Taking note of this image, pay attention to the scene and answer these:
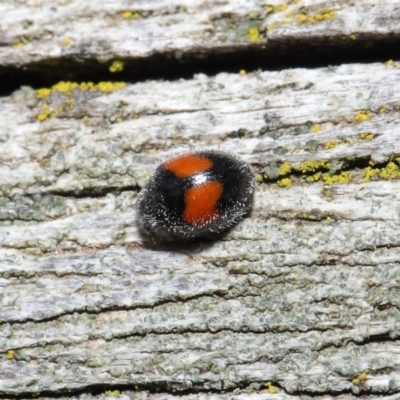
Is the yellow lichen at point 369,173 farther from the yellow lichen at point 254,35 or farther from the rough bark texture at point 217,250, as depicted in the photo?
the yellow lichen at point 254,35

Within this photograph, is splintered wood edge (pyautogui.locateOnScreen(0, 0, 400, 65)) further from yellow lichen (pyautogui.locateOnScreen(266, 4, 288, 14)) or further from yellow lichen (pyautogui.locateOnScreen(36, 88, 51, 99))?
yellow lichen (pyautogui.locateOnScreen(36, 88, 51, 99))

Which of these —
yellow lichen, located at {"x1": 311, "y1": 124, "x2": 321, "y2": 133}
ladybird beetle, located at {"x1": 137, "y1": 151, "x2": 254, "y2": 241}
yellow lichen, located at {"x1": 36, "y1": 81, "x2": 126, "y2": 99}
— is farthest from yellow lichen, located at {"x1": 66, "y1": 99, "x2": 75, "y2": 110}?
yellow lichen, located at {"x1": 311, "y1": 124, "x2": 321, "y2": 133}

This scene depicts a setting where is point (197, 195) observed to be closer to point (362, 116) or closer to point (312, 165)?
point (312, 165)

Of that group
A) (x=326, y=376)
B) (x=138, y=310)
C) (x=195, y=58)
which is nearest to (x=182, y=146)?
(x=195, y=58)

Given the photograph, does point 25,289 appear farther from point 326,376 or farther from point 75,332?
point 326,376

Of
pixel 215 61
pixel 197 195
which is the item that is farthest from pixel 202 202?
pixel 215 61

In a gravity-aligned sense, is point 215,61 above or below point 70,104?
above

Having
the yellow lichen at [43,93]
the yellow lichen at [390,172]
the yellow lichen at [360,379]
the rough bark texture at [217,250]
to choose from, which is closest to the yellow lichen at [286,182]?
the rough bark texture at [217,250]
